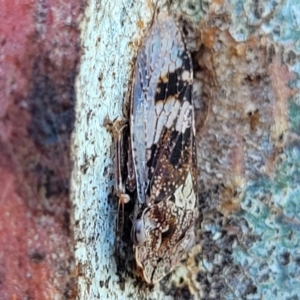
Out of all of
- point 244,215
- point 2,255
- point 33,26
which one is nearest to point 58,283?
point 2,255

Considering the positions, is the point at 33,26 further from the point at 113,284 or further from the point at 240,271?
the point at 240,271

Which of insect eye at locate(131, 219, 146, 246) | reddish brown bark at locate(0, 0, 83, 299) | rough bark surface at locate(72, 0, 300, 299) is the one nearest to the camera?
reddish brown bark at locate(0, 0, 83, 299)

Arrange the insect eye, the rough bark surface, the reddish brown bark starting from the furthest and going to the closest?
the rough bark surface < the insect eye < the reddish brown bark

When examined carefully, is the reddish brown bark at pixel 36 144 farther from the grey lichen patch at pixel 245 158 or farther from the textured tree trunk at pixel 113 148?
the grey lichen patch at pixel 245 158

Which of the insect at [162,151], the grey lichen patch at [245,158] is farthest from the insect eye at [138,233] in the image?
the grey lichen patch at [245,158]

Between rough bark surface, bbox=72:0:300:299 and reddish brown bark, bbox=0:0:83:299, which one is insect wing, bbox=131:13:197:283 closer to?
rough bark surface, bbox=72:0:300:299

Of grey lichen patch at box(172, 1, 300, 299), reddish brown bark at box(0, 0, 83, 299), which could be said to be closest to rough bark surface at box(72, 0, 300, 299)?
grey lichen patch at box(172, 1, 300, 299)

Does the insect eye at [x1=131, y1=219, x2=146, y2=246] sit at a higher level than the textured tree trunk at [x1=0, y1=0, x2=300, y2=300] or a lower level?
lower

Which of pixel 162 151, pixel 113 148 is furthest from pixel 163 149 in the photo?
pixel 113 148
